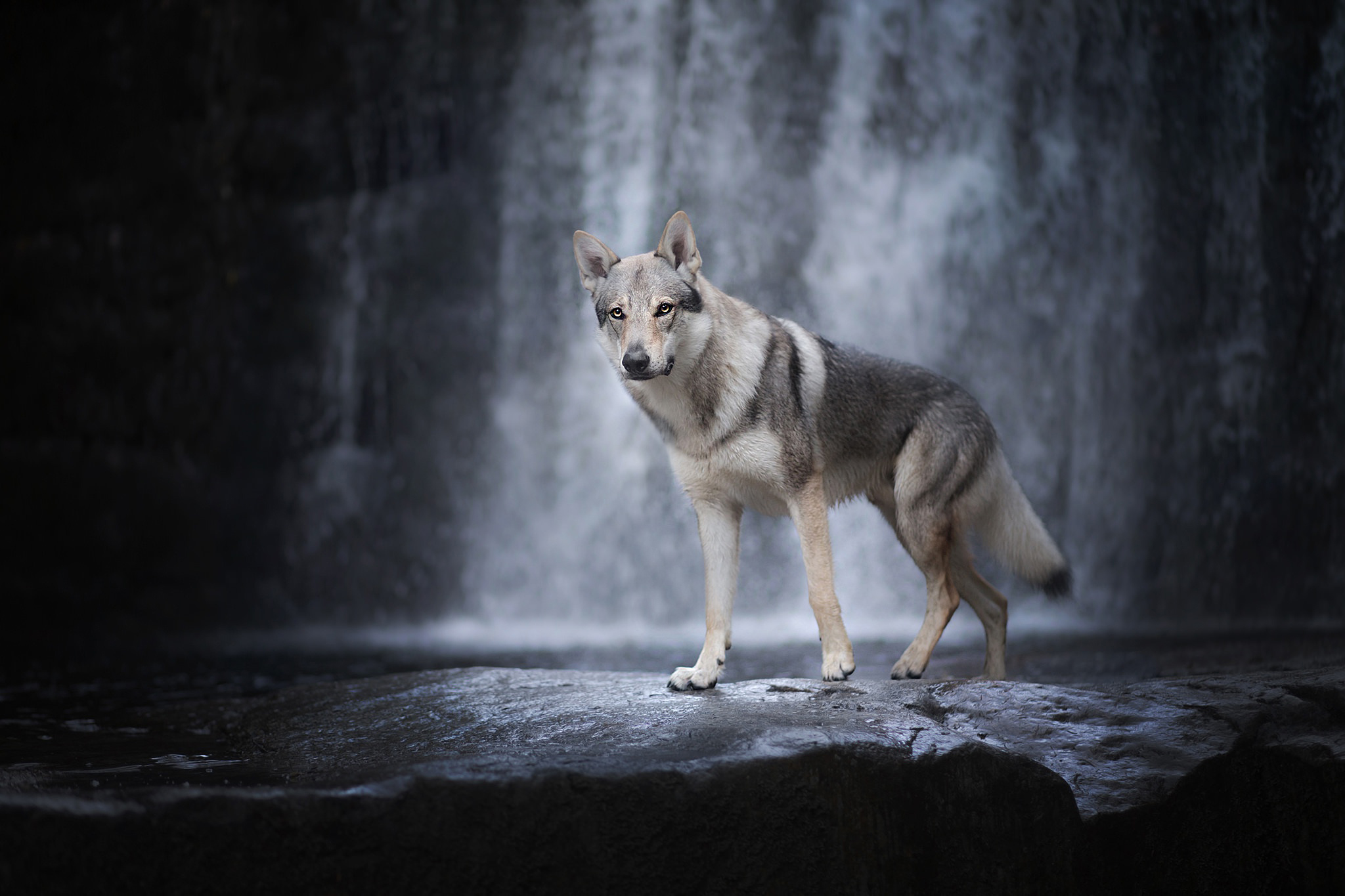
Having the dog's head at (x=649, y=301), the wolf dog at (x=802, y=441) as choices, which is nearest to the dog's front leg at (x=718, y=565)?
the wolf dog at (x=802, y=441)

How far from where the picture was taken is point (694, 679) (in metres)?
4.09

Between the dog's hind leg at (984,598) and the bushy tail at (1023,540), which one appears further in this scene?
the bushy tail at (1023,540)

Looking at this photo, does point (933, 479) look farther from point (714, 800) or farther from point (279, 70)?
point (279, 70)

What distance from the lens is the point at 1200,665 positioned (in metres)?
5.89

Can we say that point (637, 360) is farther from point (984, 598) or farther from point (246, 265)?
point (246, 265)

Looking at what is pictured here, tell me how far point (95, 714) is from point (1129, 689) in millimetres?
5387

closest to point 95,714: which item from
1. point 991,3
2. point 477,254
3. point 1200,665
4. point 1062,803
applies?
point 1062,803

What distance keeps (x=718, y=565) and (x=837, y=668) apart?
0.69 m

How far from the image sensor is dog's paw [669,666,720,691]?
4.09m

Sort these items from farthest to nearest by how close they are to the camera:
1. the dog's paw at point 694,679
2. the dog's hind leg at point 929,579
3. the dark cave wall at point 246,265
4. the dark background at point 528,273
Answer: the dark cave wall at point 246,265
the dark background at point 528,273
the dog's hind leg at point 929,579
the dog's paw at point 694,679

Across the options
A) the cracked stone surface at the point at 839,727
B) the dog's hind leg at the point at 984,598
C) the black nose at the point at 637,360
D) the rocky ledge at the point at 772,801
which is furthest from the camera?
the dog's hind leg at the point at 984,598

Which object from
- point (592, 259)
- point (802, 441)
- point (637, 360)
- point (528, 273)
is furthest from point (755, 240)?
point (637, 360)

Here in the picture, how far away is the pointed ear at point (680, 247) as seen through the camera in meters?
4.18

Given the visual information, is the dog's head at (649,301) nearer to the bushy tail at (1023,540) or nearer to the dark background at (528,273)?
the bushy tail at (1023,540)
